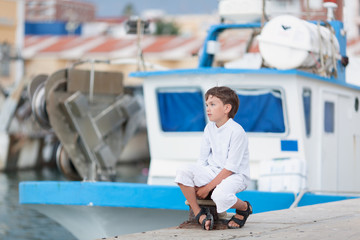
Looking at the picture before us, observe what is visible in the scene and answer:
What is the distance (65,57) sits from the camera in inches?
2293

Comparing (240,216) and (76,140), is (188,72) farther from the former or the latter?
(240,216)

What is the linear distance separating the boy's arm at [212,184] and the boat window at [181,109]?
472 cm

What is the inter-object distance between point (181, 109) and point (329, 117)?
6.60ft

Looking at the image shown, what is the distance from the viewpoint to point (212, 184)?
655 cm

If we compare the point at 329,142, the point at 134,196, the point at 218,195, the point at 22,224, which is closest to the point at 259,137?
the point at 329,142

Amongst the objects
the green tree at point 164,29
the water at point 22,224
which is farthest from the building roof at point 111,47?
the green tree at point 164,29

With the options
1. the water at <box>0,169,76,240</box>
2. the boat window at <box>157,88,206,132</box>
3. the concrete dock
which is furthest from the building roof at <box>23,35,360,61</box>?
the concrete dock

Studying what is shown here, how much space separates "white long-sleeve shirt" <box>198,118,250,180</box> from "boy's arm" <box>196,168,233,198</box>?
4 centimetres

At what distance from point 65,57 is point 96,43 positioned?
3364 millimetres

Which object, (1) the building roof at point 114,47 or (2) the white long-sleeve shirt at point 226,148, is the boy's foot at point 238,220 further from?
(1) the building roof at point 114,47

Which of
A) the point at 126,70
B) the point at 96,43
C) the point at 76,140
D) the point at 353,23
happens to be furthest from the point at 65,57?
the point at 76,140

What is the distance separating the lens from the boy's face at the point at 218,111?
6.64 m

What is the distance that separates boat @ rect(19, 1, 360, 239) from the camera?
406 inches

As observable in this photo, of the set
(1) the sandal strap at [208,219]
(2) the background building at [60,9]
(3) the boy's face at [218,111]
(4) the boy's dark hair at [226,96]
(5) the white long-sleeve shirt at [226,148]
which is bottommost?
(2) the background building at [60,9]
